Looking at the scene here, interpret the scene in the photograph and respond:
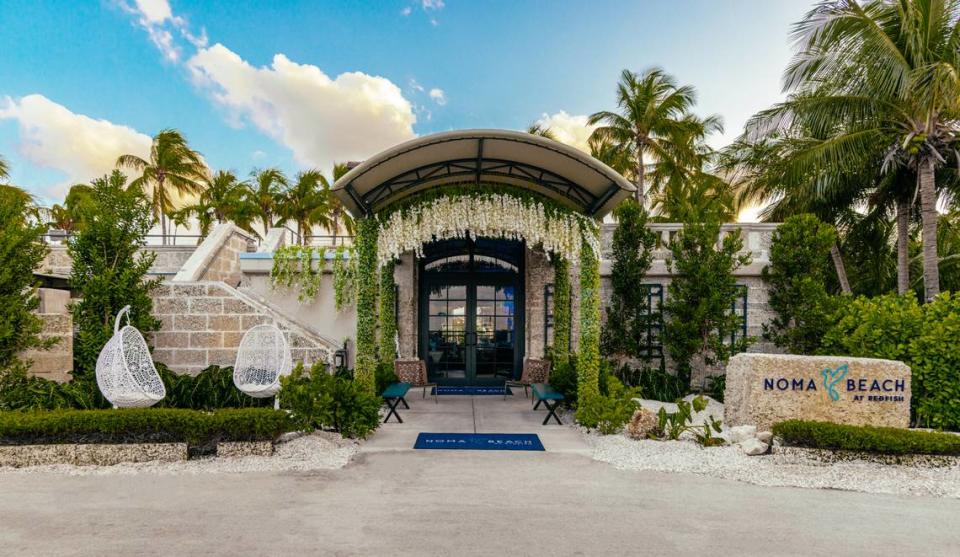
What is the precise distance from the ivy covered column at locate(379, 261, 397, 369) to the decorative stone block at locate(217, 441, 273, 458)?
413cm

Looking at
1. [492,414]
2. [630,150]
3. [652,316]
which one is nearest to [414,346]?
[492,414]

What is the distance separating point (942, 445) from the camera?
5.26 metres

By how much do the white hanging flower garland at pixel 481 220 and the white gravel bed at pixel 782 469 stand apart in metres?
2.88

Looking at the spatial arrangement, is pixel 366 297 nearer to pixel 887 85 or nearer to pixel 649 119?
pixel 887 85

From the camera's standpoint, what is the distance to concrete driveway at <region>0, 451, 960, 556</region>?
141 inches

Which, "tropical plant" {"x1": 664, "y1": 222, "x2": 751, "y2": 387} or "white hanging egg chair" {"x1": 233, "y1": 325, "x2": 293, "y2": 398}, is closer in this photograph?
"white hanging egg chair" {"x1": 233, "y1": 325, "x2": 293, "y2": 398}

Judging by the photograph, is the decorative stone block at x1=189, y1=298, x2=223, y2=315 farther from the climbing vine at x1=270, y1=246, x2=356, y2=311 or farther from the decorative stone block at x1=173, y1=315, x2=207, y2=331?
the climbing vine at x1=270, y1=246, x2=356, y2=311

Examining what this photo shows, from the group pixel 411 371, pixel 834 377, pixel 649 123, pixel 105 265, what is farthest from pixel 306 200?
pixel 834 377

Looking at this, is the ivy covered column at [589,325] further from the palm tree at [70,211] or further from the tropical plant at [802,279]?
the palm tree at [70,211]

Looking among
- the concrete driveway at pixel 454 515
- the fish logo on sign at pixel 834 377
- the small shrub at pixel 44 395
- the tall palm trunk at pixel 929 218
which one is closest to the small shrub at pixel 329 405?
the concrete driveway at pixel 454 515

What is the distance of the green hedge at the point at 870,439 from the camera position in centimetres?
530

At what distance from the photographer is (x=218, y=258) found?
37.3ft

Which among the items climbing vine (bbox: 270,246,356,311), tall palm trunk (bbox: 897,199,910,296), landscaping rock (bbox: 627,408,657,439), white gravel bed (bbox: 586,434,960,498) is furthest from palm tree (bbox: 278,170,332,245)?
white gravel bed (bbox: 586,434,960,498)

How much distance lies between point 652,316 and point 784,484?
208 inches
